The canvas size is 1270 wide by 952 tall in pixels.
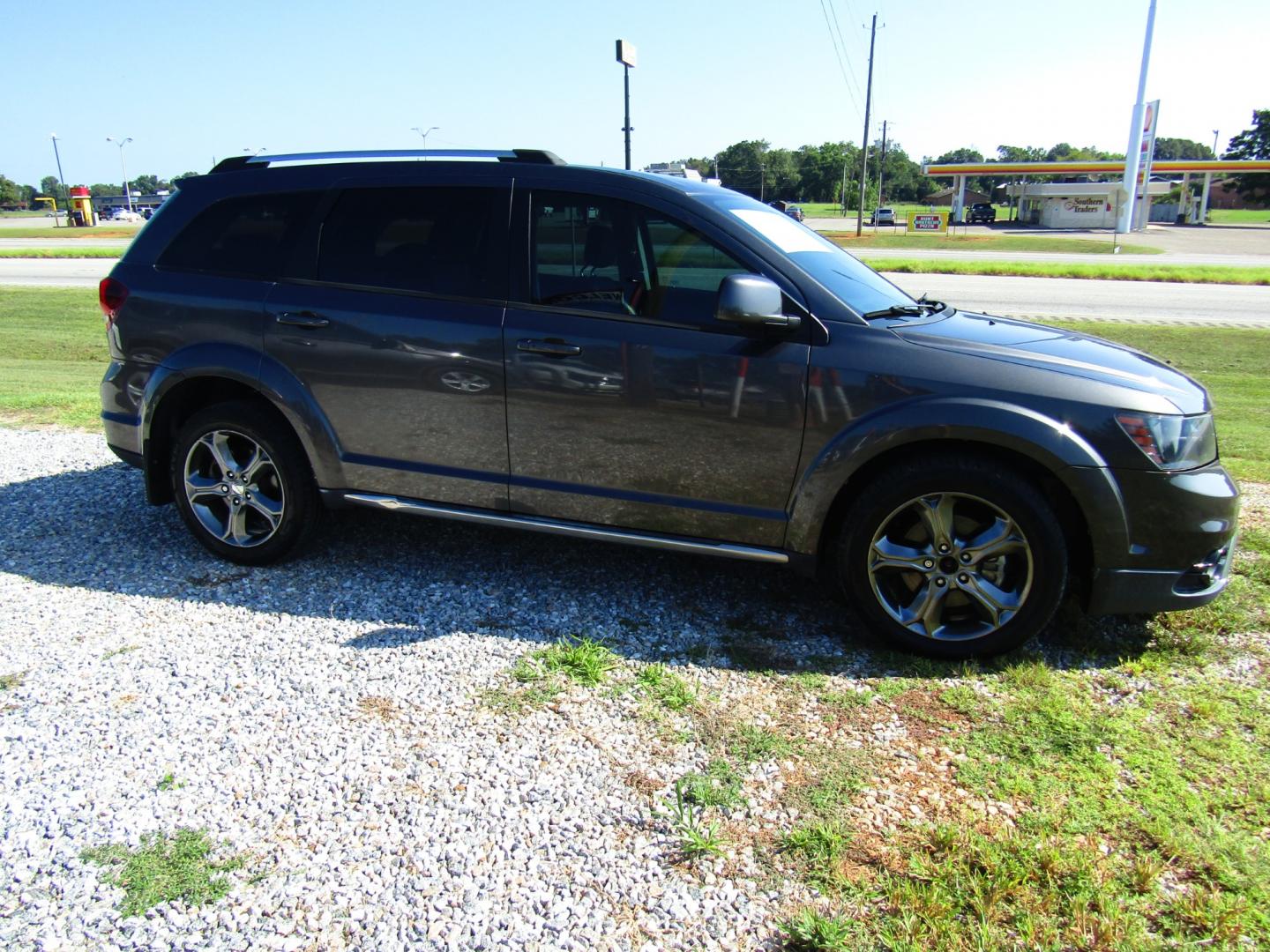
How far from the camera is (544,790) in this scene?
2930 mm

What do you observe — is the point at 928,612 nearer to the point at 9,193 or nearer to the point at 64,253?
the point at 64,253

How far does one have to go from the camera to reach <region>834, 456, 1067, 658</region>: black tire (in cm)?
360

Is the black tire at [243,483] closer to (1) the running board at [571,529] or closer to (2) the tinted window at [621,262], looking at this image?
(1) the running board at [571,529]

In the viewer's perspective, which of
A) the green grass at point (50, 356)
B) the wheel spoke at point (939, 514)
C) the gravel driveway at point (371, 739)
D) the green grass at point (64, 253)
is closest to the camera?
the gravel driveway at point (371, 739)

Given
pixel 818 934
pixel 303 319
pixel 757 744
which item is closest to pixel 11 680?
pixel 303 319

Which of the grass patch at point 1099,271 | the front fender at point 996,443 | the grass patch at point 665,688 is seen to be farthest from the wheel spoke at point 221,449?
the grass patch at point 1099,271

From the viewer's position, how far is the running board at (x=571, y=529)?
12.9 feet

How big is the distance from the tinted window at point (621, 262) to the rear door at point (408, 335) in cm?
23

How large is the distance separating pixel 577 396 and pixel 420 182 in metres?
1.34

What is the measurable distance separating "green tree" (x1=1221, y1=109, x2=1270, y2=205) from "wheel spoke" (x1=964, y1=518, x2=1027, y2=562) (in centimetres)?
11345

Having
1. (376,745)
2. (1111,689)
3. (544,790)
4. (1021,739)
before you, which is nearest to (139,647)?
(376,745)

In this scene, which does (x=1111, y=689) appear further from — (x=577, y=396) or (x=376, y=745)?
(x=376, y=745)

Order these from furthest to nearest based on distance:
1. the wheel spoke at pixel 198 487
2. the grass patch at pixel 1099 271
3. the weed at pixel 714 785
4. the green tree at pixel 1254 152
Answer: the green tree at pixel 1254 152
the grass patch at pixel 1099 271
the wheel spoke at pixel 198 487
the weed at pixel 714 785

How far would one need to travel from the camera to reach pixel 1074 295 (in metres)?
18.6
